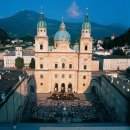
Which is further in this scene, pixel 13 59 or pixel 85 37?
pixel 13 59

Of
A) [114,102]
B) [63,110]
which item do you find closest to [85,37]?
[63,110]

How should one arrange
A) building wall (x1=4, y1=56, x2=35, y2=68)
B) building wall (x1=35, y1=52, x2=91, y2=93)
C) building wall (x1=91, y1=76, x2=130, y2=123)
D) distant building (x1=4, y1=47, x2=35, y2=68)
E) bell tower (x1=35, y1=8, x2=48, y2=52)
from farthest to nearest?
distant building (x1=4, y1=47, x2=35, y2=68)
building wall (x1=4, y1=56, x2=35, y2=68)
building wall (x1=35, y1=52, x2=91, y2=93)
bell tower (x1=35, y1=8, x2=48, y2=52)
building wall (x1=91, y1=76, x2=130, y2=123)

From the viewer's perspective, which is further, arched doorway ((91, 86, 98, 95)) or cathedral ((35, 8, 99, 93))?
arched doorway ((91, 86, 98, 95))

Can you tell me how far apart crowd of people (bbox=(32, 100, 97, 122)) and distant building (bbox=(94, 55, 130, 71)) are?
167 ft

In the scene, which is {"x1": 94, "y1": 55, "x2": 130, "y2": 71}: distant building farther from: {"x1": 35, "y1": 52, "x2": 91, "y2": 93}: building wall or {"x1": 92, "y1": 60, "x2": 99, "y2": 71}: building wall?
{"x1": 35, "y1": 52, "x2": 91, "y2": 93}: building wall

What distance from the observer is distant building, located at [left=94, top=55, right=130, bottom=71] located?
4218 inches

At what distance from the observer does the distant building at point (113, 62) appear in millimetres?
107125

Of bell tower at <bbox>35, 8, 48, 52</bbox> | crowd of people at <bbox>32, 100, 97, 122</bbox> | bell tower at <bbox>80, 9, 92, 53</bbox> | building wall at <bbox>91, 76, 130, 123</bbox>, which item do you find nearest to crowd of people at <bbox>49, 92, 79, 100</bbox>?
crowd of people at <bbox>32, 100, 97, 122</bbox>

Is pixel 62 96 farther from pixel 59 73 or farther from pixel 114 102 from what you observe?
pixel 114 102

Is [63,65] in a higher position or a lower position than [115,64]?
higher

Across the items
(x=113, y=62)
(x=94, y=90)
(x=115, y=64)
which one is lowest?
(x=94, y=90)

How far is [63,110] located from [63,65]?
742 inches

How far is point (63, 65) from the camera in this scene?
66250mm

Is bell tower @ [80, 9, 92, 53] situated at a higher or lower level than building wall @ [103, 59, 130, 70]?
higher
